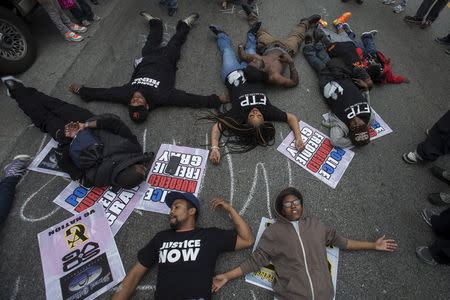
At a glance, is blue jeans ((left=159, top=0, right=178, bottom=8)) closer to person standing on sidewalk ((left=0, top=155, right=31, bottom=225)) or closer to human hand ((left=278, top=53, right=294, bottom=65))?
human hand ((left=278, top=53, right=294, bottom=65))

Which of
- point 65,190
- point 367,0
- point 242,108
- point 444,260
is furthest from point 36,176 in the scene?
point 367,0

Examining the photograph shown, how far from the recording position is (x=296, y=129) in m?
2.70

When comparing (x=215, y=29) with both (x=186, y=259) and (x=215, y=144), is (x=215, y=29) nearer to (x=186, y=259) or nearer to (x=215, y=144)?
(x=215, y=144)

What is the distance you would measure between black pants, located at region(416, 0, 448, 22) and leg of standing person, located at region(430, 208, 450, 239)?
387 cm

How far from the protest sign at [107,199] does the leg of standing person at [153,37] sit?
79.8 inches

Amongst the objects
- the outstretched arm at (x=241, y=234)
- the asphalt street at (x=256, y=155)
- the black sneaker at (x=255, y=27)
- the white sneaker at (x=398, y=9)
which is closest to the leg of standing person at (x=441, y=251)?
the asphalt street at (x=256, y=155)

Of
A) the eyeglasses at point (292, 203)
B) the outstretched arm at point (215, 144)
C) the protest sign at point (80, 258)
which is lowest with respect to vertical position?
the protest sign at point (80, 258)

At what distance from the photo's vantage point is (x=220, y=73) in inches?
129

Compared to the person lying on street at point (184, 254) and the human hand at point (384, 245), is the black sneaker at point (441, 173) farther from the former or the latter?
the person lying on street at point (184, 254)

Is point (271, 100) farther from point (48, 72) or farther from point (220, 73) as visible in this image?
point (48, 72)

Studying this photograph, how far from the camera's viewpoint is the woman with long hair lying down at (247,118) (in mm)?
2580

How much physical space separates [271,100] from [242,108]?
61cm

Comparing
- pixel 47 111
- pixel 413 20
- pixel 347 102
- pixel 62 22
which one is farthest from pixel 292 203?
pixel 413 20

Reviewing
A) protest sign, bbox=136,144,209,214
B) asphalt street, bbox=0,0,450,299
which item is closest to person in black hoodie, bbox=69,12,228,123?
asphalt street, bbox=0,0,450,299
